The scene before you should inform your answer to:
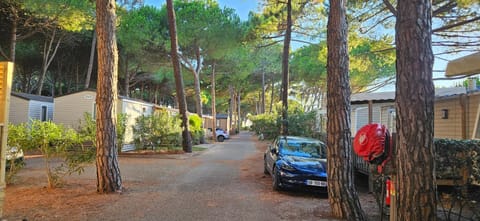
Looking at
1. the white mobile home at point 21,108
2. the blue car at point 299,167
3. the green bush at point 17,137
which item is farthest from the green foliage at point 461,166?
the white mobile home at point 21,108

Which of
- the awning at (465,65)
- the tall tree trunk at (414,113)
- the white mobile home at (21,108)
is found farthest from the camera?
the white mobile home at (21,108)

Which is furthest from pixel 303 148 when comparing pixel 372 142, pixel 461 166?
pixel 372 142

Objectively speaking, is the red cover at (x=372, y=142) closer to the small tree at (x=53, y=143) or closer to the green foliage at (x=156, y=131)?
the small tree at (x=53, y=143)

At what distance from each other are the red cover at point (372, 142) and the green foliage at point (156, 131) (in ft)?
44.6

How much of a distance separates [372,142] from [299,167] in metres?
3.73

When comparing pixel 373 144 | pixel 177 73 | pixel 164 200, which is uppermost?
pixel 177 73

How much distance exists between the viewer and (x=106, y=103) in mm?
7613

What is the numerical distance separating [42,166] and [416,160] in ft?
37.9

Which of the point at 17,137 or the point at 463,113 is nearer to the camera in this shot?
the point at 17,137

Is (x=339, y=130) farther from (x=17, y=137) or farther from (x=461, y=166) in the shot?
(x=17, y=137)

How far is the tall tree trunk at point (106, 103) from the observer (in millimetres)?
7555

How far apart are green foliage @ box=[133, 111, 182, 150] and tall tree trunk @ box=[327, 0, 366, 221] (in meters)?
12.2

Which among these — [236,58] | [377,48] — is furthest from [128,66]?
[377,48]

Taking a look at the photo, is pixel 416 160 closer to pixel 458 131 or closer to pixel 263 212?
pixel 263 212
